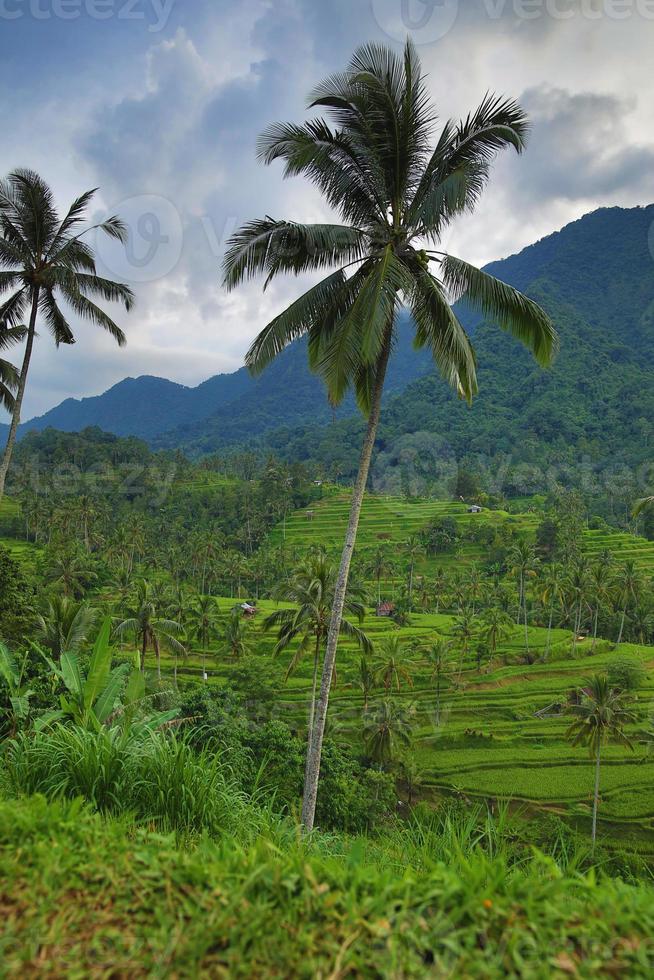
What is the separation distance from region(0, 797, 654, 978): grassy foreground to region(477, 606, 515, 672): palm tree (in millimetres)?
39930

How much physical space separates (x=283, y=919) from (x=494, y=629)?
40.6 metres

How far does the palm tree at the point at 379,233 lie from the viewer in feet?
25.0

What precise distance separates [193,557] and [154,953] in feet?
218

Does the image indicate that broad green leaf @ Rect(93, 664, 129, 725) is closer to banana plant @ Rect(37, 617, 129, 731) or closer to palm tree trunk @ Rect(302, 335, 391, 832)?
banana plant @ Rect(37, 617, 129, 731)

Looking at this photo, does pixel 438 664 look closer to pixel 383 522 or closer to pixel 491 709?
pixel 491 709

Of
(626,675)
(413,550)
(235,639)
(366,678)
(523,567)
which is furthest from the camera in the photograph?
(413,550)

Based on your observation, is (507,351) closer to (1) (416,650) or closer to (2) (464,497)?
(2) (464,497)

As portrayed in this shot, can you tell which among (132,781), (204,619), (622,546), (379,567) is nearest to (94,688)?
(132,781)

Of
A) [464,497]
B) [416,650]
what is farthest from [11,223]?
[464,497]

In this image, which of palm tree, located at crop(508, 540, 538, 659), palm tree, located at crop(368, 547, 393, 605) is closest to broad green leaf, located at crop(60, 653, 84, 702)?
palm tree, located at crop(508, 540, 538, 659)

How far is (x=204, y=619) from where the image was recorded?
39.2 m

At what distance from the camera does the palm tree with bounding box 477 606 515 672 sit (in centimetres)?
4014

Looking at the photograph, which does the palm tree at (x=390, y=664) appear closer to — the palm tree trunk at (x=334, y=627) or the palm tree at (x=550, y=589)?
the palm tree at (x=550, y=589)

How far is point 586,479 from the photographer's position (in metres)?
99.4
